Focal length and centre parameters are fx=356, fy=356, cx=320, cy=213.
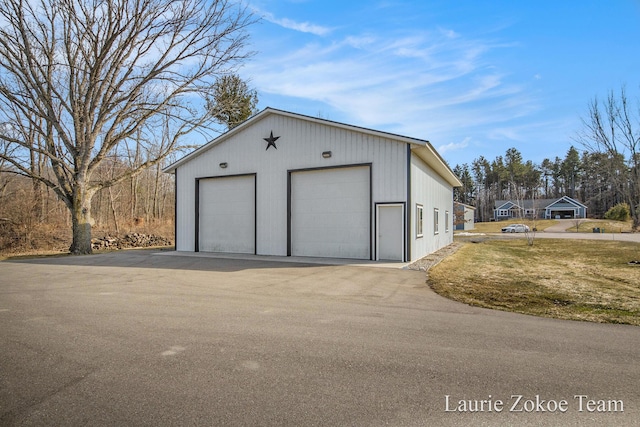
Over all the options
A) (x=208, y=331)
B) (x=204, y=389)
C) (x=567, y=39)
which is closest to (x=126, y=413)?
(x=204, y=389)

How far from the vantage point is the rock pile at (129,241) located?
20.4 m

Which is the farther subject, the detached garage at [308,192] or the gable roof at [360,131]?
the detached garage at [308,192]

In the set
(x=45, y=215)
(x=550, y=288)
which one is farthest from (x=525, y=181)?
(x=45, y=215)

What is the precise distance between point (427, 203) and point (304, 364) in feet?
43.4

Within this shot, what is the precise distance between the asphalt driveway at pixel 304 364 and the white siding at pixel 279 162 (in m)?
6.79

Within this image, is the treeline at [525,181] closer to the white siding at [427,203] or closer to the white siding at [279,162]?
the white siding at [427,203]

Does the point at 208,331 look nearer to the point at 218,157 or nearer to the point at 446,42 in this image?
the point at 446,42

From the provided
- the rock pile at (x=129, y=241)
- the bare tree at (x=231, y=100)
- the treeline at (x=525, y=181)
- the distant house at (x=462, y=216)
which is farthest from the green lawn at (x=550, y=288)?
the treeline at (x=525, y=181)

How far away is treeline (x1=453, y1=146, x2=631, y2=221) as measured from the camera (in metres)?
68.4

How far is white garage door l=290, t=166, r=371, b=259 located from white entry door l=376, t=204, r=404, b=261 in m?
0.40

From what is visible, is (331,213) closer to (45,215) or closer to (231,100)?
(231,100)

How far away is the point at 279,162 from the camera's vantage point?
1491 centimetres

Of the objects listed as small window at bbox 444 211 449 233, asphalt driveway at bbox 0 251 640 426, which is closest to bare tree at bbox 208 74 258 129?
small window at bbox 444 211 449 233

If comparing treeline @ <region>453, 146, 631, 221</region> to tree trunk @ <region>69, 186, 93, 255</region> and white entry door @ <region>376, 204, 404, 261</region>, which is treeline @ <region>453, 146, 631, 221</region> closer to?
white entry door @ <region>376, 204, 404, 261</region>
